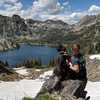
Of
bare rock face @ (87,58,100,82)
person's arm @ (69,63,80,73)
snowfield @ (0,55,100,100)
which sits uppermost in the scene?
person's arm @ (69,63,80,73)

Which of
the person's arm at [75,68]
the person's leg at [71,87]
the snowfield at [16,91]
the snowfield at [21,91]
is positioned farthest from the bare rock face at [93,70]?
the person's arm at [75,68]

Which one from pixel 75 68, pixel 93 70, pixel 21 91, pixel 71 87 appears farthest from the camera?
pixel 93 70

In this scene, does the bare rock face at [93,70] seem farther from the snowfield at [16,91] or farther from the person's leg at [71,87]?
the person's leg at [71,87]

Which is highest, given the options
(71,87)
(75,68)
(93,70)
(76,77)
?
(75,68)

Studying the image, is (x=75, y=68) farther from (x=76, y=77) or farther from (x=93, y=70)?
(x=93, y=70)

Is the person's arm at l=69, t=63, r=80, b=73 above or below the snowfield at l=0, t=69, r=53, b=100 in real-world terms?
above

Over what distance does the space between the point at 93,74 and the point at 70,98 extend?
83.2 feet

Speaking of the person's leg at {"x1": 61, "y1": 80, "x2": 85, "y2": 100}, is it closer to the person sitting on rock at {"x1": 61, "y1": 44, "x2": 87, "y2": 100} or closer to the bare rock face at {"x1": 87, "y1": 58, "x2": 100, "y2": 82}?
the person sitting on rock at {"x1": 61, "y1": 44, "x2": 87, "y2": 100}

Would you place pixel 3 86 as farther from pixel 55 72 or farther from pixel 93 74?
pixel 93 74

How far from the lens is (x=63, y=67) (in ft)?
51.9

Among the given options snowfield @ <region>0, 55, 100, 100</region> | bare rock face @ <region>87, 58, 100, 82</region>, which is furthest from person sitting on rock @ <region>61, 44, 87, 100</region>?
bare rock face @ <region>87, 58, 100, 82</region>

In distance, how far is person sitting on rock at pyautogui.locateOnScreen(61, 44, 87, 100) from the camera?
1448 centimetres

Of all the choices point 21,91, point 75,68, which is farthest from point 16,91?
point 75,68

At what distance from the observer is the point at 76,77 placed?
51.1ft
